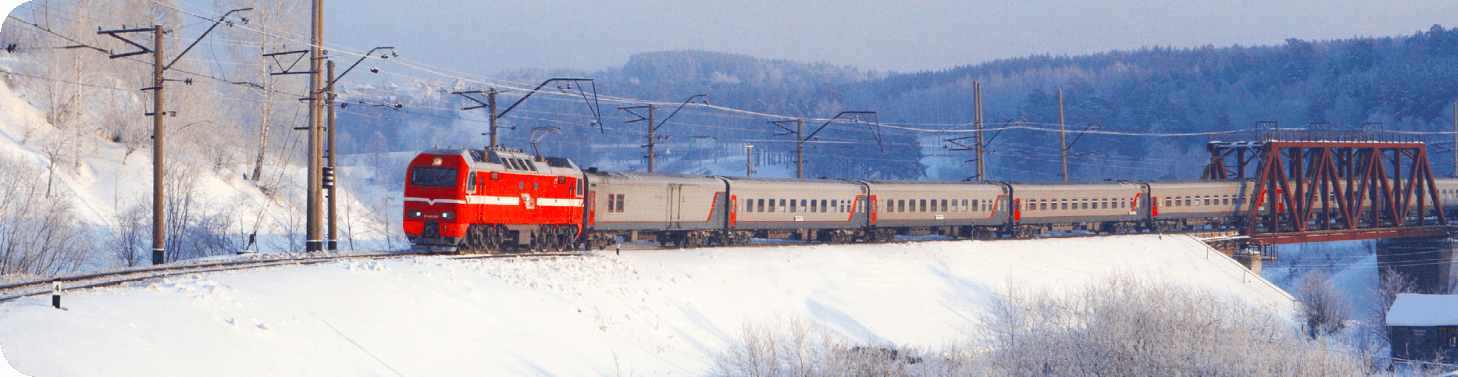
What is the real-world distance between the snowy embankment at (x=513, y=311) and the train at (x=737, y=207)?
6.03 feet

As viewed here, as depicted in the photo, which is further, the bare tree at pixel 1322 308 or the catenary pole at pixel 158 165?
the bare tree at pixel 1322 308

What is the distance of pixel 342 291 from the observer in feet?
58.4

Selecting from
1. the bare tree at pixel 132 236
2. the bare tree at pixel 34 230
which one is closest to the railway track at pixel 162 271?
the bare tree at pixel 34 230

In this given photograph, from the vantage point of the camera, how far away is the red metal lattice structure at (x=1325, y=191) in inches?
2063

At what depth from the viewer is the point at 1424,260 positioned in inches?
2309

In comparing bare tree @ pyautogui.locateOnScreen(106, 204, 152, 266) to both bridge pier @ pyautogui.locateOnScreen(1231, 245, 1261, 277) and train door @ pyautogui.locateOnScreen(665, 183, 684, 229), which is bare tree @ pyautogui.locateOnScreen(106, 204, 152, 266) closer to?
train door @ pyautogui.locateOnScreen(665, 183, 684, 229)

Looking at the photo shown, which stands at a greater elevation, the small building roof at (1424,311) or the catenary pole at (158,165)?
the catenary pole at (158,165)

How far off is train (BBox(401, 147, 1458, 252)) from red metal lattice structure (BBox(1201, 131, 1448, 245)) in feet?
4.09

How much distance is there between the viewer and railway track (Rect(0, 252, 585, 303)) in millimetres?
14727

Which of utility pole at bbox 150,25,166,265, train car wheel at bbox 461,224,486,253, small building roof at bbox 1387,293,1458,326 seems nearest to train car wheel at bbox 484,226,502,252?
train car wheel at bbox 461,224,486,253

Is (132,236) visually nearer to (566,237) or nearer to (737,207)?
(566,237)

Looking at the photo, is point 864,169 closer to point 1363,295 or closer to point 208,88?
point 1363,295

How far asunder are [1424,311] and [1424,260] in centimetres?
2119

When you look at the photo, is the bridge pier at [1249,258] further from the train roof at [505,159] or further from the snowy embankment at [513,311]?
the train roof at [505,159]
